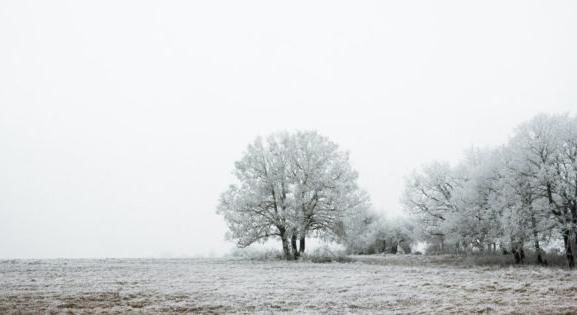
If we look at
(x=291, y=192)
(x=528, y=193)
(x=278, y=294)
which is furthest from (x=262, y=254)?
(x=278, y=294)

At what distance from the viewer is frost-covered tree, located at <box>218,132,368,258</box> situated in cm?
4525

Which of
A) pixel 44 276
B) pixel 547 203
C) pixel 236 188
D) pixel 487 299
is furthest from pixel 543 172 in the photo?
pixel 44 276

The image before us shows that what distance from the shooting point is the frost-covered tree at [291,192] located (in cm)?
4525

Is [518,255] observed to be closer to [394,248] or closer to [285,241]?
[285,241]

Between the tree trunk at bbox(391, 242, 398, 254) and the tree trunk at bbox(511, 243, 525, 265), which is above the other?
the tree trunk at bbox(511, 243, 525, 265)

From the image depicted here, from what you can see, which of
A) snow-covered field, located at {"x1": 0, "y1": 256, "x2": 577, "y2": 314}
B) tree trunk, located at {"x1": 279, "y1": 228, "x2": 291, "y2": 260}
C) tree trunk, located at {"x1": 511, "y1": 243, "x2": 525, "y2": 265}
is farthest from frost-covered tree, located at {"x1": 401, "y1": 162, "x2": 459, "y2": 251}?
snow-covered field, located at {"x1": 0, "y1": 256, "x2": 577, "y2": 314}

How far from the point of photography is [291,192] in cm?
4750

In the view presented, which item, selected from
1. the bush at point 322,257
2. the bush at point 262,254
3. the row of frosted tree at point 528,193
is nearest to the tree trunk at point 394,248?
the bush at point 322,257

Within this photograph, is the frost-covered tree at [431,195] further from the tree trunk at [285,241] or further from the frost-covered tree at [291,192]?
the tree trunk at [285,241]

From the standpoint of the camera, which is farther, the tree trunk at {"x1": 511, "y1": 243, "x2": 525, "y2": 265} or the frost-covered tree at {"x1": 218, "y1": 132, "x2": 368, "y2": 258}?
the frost-covered tree at {"x1": 218, "y1": 132, "x2": 368, "y2": 258}

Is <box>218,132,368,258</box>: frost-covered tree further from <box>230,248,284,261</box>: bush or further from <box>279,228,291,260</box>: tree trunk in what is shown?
<box>230,248,284,261</box>: bush

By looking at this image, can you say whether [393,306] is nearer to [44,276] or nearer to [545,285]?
[545,285]

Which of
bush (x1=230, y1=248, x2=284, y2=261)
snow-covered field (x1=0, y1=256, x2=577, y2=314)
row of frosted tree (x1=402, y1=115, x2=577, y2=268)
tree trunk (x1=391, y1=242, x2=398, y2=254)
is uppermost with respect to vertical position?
row of frosted tree (x1=402, y1=115, x2=577, y2=268)

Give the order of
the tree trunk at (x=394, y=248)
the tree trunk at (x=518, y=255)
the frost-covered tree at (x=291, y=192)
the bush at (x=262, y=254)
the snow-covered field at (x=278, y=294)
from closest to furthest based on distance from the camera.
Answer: the snow-covered field at (x=278, y=294), the tree trunk at (x=518, y=255), the frost-covered tree at (x=291, y=192), the bush at (x=262, y=254), the tree trunk at (x=394, y=248)
